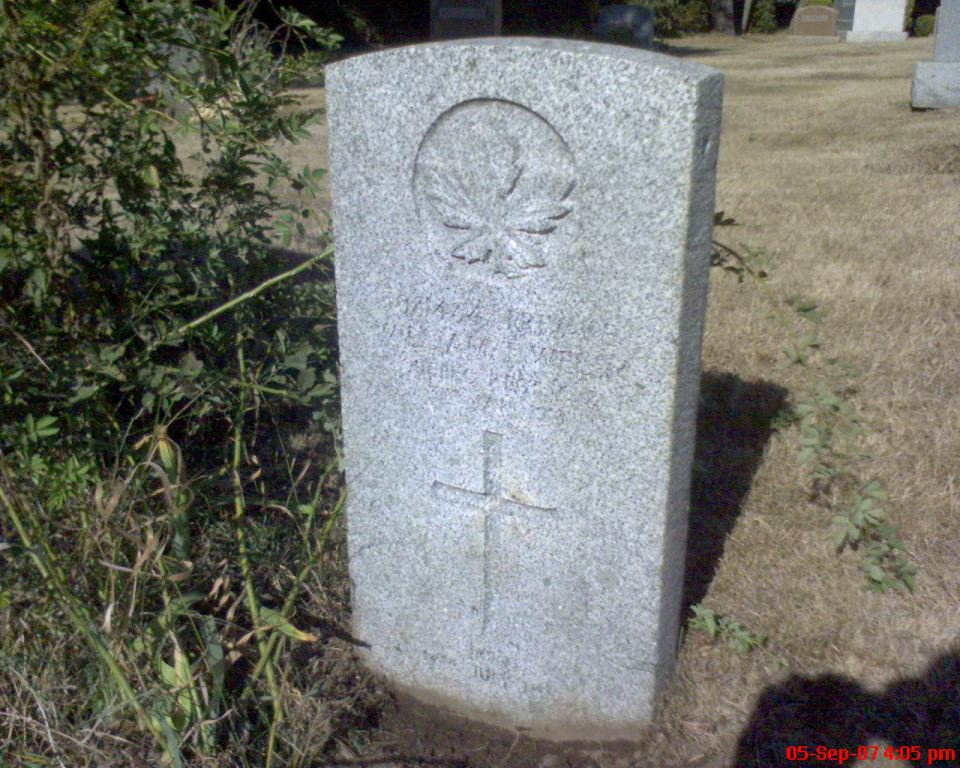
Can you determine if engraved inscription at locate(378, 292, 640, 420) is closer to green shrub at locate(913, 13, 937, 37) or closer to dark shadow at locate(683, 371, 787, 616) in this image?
dark shadow at locate(683, 371, 787, 616)

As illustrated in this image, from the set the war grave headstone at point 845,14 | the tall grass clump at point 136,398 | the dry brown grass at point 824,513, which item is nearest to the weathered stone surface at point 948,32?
the dry brown grass at point 824,513

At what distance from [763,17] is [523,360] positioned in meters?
31.3

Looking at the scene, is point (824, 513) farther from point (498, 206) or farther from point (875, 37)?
point (875, 37)

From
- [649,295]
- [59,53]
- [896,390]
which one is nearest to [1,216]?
[59,53]

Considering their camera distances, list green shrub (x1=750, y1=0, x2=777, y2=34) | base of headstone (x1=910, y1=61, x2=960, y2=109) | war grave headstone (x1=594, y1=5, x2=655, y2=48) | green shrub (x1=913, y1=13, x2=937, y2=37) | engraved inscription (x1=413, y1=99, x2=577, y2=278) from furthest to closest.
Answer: green shrub (x1=750, y1=0, x2=777, y2=34) < green shrub (x1=913, y1=13, x2=937, y2=37) < war grave headstone (x1=594, y1=5, x2=655, y2=48) < base of headstone (x1=910, y1=61, x2=960, y2=109) < engraved inscription (x1=413, y1=99, x2=577, y2=278)

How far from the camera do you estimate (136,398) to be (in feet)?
10.0

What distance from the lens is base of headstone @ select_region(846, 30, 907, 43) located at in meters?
22.9

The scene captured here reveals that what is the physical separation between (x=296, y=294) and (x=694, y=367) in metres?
1.50

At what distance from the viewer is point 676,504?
2096 millimetres

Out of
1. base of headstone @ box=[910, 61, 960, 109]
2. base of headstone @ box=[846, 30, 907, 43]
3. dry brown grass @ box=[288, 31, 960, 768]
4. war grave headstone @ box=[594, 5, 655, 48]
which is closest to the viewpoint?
dry brown grass @ box=[288, 31, 960, 768]

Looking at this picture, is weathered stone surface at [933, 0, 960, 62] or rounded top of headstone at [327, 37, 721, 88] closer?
rounded top of headstone at [327, 37, 721, 88]

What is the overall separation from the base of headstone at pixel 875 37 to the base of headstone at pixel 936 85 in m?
15.2
